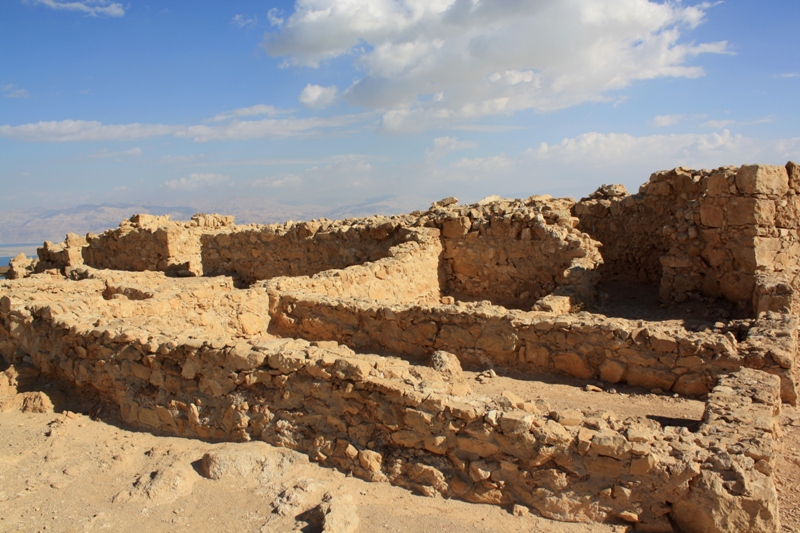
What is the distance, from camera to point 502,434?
3445mm

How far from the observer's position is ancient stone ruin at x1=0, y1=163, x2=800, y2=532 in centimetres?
329

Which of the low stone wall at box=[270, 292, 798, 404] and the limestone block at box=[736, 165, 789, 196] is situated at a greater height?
the limestone block at box=[736, 165, 789, 196]

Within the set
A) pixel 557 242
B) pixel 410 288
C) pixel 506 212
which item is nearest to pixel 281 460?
pixel 410 288

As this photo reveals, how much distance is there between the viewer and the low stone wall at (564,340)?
5.13m

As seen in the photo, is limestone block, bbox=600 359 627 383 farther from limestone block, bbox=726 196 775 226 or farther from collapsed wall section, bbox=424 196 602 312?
limestone block, bbox=726 196 775 226

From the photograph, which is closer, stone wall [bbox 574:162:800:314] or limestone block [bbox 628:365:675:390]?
limestone block [bbox 628:365:675:390]

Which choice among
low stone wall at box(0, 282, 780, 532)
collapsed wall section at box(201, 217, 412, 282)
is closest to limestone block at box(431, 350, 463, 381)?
low stone wall at box(0, 282, 780, 532)

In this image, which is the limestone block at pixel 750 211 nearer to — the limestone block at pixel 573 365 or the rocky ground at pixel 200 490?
the rocky ground at pixel 200 490

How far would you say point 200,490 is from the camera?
3773 mm

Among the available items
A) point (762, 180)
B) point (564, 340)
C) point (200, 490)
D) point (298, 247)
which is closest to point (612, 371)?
point (564, 340)

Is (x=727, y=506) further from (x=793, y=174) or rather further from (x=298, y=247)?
(x=298, y=247)

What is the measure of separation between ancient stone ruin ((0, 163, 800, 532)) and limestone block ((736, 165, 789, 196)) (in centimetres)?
3

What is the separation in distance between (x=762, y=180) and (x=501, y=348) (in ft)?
16.6

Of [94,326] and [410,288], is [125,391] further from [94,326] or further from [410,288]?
[410,288]
